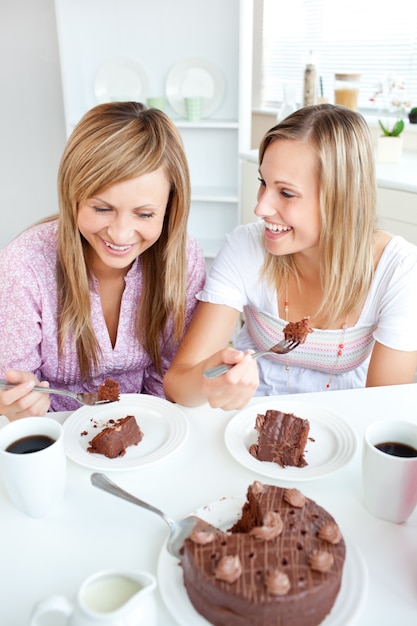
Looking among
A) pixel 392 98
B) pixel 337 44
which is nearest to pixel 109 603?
pixel 392 98

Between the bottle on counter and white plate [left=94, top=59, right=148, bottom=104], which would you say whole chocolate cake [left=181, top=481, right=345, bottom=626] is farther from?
white plate [left=94, top=59, right=148, bottom=104]

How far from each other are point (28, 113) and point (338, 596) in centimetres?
398

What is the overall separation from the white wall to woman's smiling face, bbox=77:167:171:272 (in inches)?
117

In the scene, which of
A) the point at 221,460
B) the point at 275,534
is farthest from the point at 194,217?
the point at 275,534

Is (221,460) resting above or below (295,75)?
below

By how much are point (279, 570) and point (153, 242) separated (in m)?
0.91

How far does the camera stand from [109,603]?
2.16 ft

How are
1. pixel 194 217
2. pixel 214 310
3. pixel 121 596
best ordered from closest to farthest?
1. pixel 121 596
2. pixel 214 310
3. pixel 194 217

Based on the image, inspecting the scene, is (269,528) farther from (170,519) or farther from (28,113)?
(28,113)

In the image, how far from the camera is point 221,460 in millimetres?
1043

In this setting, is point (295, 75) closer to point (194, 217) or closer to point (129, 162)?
point (194, 217)

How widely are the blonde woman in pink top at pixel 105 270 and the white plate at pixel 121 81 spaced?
2.28 metres

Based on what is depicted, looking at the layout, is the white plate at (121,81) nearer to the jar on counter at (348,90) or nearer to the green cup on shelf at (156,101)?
the green cup on shelf at (156,101)

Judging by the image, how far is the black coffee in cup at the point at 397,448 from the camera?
892 millimetres
